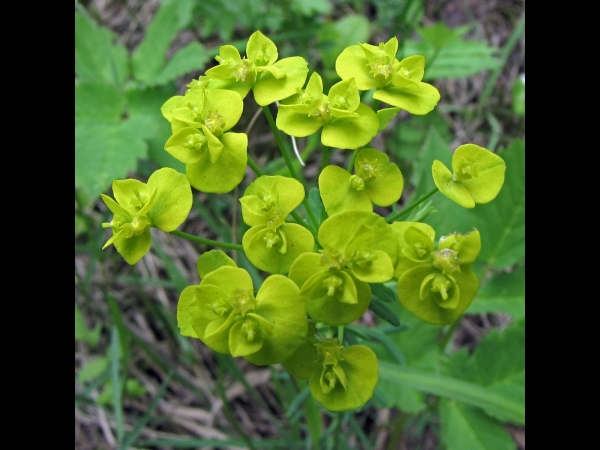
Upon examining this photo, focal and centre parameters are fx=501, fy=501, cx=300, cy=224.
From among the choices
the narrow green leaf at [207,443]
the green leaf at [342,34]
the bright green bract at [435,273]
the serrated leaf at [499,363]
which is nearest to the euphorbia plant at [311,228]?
the bright green bract at [435,273]

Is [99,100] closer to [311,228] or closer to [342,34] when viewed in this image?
[342,34]

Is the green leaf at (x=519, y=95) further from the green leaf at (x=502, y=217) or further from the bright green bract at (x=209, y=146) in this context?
the bright green bract at (x=209, y=146)

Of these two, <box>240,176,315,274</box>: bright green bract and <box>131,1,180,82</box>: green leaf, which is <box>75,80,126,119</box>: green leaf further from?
<box>240,176,315,274</box>: bright green bract

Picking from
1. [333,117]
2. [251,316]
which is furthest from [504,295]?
[251,316]

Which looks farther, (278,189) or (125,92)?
(125,92)

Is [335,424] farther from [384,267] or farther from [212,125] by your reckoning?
[212,125]

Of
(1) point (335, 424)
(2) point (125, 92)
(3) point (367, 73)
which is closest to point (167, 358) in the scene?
(1) point (335, 424)

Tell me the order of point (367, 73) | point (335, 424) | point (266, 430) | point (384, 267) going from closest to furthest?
1. point (384, 267)
2. point (367, 73)
3. point (335, 424)
4. point (266, 430)
